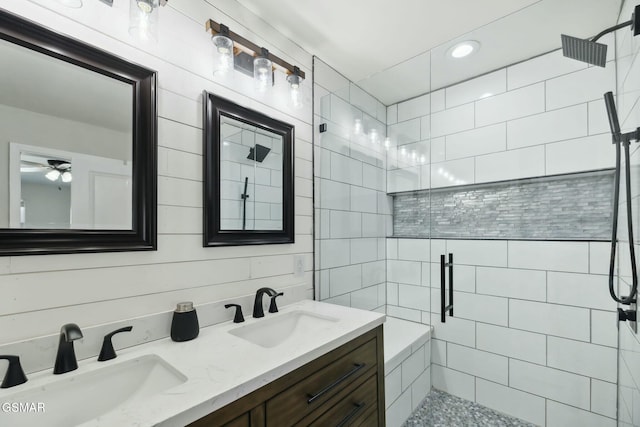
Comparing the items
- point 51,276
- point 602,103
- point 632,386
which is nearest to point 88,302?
point 51,276

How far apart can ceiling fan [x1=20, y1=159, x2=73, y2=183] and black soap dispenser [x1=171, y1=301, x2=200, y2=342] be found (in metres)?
0.60

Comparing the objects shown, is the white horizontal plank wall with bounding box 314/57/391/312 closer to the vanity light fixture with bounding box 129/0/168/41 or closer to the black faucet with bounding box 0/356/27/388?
the vanity light fixture with bounding box 129/0/168/41

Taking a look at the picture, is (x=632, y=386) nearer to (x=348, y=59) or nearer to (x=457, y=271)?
(x=457, y=271)

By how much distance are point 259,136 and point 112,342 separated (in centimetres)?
113

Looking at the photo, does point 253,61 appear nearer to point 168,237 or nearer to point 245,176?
point 245,176

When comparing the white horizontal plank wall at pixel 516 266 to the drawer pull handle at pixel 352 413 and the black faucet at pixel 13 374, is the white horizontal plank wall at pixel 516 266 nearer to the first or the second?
the drawer pull handle at pixel 352 413

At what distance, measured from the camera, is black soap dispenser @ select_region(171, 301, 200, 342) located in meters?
1.16

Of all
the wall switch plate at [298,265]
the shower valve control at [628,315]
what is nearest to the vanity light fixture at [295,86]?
the wall switch plate at [298,265]

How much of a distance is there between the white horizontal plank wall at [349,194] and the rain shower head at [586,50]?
1213 millimetres

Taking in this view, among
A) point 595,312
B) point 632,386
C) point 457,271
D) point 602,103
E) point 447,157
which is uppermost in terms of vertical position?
point 602,103

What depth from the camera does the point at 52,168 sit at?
3.17 feet

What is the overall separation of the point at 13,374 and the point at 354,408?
117 cm

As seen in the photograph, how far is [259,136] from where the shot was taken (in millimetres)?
1644

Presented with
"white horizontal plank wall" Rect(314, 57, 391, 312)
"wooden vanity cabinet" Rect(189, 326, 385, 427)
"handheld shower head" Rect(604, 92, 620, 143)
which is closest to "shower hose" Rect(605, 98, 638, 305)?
"handheld shower head" Rect(604, 92, 620, 143)
